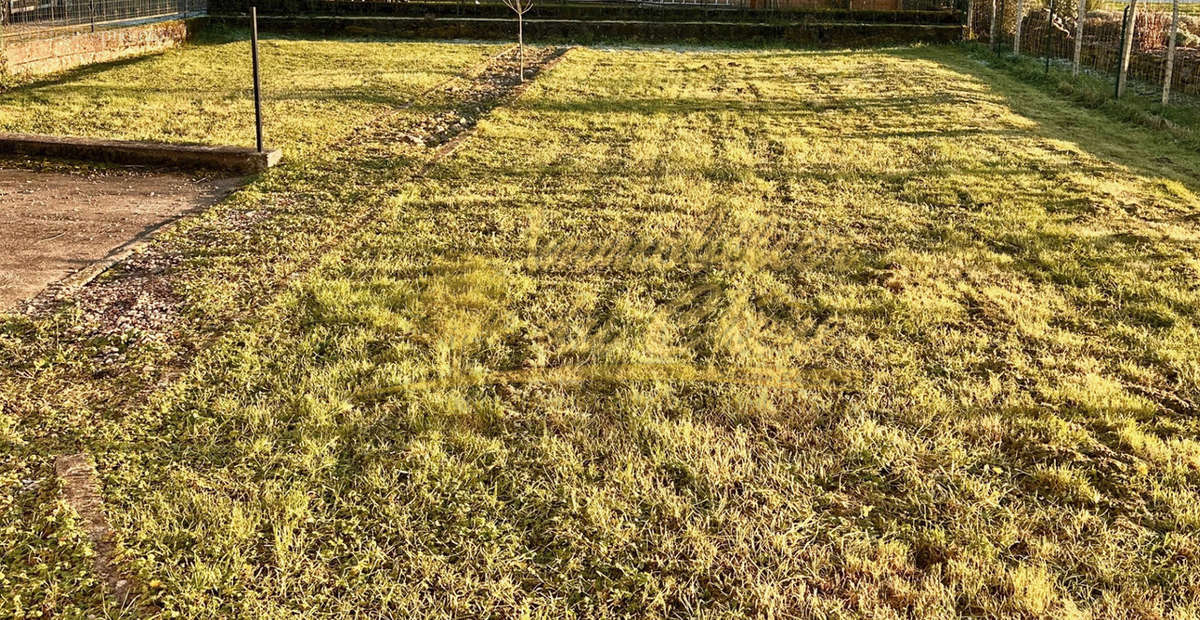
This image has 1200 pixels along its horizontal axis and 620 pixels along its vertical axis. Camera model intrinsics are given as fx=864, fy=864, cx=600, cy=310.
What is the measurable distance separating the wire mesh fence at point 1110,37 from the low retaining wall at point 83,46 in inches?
548

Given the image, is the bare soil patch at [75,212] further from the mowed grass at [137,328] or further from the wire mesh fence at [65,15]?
the wire mesh fence at [65,15]

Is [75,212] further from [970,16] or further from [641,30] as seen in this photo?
[970,16]

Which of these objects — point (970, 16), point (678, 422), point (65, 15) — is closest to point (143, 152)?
point (678, 422)

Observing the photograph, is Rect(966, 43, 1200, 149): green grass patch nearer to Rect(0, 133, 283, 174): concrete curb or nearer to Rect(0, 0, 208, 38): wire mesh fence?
Rect(0, 133, 283, 174): concrete curb

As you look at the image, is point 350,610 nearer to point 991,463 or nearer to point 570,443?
→ point 570,443

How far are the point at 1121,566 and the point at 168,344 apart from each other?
3.63m

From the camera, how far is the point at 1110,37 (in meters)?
13.6

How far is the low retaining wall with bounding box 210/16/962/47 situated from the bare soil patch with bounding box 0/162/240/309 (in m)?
12.5

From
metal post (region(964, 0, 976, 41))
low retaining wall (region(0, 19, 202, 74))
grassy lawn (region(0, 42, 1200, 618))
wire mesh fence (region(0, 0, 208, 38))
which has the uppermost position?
metal post (region(964, 0, 976, 41))

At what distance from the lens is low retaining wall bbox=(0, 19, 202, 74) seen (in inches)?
450

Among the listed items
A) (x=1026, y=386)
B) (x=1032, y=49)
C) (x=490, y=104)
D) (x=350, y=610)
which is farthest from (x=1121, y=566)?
(x=1032, y=49)

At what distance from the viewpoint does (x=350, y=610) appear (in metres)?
2.25

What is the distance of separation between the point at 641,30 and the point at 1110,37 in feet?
29.4

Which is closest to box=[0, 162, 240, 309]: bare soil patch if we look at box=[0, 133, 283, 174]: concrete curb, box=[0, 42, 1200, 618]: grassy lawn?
box=[0, 133, 283, 174]: concrete curb
